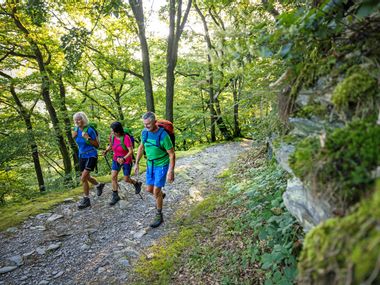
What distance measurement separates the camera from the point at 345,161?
138 cm

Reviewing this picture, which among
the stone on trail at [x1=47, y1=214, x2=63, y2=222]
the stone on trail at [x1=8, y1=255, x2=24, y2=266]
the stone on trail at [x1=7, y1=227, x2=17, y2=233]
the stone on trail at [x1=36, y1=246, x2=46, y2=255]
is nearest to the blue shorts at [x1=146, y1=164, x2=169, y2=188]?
the stone on trail at [x1=36, y1=246, x2=46, y2=255]

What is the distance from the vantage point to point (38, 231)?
17.8 feet

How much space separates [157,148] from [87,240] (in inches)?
91.6

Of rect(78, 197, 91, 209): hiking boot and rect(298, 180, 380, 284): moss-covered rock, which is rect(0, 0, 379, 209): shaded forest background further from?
rect(78, 197, 91, 209): hiking boot

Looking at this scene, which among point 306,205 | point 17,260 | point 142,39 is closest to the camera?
point 306,205

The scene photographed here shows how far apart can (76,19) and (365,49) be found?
13.7 m

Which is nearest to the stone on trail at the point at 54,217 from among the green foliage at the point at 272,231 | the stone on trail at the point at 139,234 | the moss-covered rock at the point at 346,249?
the stone on trail at the point at 139,234

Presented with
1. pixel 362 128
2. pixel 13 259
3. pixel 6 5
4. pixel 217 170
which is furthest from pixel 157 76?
pixel 362 128

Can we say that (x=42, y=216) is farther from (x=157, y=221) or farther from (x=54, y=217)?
(x=157, y=221)

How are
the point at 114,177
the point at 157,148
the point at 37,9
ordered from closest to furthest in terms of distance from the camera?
the point at 157,148
the point at 37,9
the point at 114,177

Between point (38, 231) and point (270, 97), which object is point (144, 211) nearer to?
point (38, 231)

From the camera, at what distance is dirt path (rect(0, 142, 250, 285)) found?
13.9ft

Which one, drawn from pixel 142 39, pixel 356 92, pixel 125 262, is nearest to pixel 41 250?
pixel 125 262

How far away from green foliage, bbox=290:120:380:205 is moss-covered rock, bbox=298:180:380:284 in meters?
0.17
